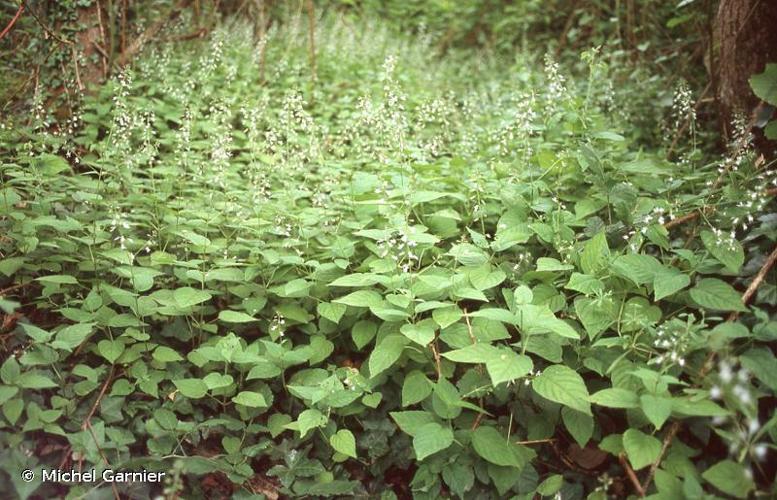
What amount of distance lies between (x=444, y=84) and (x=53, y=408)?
6463 millimetres

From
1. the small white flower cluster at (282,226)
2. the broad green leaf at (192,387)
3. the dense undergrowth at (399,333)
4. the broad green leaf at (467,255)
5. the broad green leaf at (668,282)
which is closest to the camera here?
the dense undergrowth at (399,333)

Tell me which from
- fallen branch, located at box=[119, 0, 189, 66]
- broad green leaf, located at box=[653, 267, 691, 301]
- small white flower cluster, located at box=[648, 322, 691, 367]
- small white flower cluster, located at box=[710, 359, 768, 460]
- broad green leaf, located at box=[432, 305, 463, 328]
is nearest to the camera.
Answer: small white flower cluster, located at box=[710, 359, 768, 460]

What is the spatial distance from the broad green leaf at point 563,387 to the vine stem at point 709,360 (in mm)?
372

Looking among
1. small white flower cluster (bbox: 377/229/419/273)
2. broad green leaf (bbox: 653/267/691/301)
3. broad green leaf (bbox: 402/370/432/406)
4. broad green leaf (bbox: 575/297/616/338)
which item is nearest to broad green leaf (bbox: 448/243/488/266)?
small white flower cluster (bbox: 377/229/419/273)

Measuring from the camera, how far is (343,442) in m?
2.78

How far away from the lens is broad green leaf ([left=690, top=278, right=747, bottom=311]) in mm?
2605

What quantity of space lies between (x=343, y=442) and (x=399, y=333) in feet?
2.12

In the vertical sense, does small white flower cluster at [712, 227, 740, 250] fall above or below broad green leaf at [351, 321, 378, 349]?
above

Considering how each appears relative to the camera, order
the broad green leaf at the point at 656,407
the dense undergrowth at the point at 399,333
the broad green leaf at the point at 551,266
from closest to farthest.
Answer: the broad green leaf at the point at 656,407 < the dense undergrowth at the point at 399,333 < the broad green leaf at the point at 551,266

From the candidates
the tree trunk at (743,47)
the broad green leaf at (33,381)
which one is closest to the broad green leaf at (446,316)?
the broad green leaf at (33,381)

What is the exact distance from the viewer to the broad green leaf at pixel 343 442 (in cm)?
273

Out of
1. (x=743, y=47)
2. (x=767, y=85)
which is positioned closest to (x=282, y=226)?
(x=767, y=85)

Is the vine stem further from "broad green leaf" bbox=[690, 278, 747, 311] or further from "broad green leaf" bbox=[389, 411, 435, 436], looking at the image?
"broad green leaf" bbox=[389, 411, 435, 436]

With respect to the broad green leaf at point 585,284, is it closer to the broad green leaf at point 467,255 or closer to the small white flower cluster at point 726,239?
the broad green leaf at point 467,255
